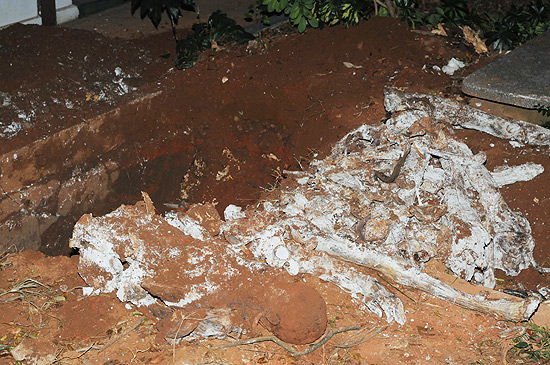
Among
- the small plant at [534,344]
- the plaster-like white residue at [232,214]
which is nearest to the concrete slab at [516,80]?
the small plant at [534,344]

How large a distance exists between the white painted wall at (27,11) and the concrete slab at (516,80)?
13.2ft

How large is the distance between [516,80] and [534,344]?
2.01 meters

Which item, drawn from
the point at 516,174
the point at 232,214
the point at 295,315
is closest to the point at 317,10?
the point at 516,174

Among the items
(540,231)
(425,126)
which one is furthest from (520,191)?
(425,126)

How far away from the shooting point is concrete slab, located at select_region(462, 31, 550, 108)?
385cm

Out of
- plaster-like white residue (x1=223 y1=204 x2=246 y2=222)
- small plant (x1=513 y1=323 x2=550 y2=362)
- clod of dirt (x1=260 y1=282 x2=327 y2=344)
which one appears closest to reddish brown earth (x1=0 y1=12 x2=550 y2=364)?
plaster-like white residue (x1=223 y1=204 x2=246 y2=222)

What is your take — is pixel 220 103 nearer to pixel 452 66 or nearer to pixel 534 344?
A: pixel 452 66

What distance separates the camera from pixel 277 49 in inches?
190

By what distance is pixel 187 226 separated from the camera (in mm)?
2984

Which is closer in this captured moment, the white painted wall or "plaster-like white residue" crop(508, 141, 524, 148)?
"plaster-like white residue" crop(508, 141, 524, 148)

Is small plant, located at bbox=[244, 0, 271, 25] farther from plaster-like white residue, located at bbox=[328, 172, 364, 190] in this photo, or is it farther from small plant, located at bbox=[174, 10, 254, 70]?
plaster-like white residue, located at bbox=[328, 172, 364, 190]

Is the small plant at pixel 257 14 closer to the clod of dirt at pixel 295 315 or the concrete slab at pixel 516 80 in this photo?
the concrete slab at pixel 516 80

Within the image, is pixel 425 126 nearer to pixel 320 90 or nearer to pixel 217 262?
pixel 320 90

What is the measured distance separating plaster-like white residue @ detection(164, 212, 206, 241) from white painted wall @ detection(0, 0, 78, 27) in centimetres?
356
